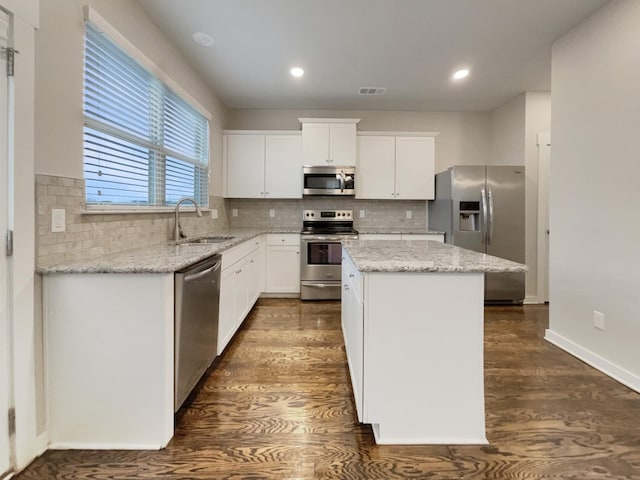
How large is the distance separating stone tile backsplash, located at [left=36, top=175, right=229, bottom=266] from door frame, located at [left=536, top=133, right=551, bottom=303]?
14.4 ft

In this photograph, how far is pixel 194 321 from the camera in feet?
6.26

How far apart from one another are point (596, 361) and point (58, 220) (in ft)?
11.8

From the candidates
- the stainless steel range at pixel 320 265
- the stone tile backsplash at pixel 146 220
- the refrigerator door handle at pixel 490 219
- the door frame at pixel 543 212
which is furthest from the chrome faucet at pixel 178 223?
the door frame at pixel 543 212

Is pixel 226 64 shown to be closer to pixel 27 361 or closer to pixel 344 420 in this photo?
pixel 27 361

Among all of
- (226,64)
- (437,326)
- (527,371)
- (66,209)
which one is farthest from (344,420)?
(226,64)

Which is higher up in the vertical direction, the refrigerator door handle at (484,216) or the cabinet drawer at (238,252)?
the refrigerator door handle at (484,216)

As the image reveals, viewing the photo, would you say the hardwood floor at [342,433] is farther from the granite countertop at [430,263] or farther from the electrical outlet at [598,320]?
the granite countertop at [430,263]

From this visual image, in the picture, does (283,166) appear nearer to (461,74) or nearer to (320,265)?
(320,265)

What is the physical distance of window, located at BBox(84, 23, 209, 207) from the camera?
1958 mm

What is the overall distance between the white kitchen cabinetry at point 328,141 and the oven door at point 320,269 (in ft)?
3.75

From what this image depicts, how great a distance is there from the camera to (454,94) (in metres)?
4.25

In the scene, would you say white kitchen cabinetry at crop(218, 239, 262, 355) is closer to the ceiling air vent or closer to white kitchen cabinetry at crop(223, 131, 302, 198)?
white kitchen cabinetry at crop(223, 131, 302, 198)

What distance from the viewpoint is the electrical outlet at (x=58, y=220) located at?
5.32ft

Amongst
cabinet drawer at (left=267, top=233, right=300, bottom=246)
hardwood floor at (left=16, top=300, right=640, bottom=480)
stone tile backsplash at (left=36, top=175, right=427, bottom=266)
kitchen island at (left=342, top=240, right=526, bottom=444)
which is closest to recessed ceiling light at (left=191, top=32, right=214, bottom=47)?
stone tile backsplash at (left=36, top=175, right=427, bottom=266)
